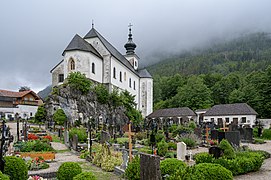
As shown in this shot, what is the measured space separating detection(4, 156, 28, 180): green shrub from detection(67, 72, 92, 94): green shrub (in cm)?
2683

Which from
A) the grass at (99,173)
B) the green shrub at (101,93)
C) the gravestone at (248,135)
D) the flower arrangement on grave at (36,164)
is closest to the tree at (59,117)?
the green shrub at (101,93)

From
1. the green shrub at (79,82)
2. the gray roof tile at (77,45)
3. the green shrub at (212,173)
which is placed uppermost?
the gray roof tile at (77,45)

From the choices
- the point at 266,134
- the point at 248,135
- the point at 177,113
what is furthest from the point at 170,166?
the point at 177,113

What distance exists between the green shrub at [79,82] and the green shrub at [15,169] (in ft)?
88.0

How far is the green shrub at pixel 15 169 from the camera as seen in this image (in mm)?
7453

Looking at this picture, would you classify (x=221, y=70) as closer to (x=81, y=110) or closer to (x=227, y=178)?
(x=81, y=110)

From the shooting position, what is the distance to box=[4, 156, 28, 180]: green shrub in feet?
24.5

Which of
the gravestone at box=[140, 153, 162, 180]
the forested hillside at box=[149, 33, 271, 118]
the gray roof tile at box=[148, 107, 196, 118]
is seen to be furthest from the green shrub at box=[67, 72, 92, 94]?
the forested hillside at box=[149, 33, 271, 118]

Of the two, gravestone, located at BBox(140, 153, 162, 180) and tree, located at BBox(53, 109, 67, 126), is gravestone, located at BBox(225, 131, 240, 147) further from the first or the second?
tree, located at BBox(53, 109, 67, 126)

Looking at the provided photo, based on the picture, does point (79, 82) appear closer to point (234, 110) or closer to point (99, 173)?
point (234, 110)

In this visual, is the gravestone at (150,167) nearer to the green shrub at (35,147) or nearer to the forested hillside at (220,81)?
the green shrub at (35,147)

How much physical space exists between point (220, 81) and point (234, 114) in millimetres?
28639

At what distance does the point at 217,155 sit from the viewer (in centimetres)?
966

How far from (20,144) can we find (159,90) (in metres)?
61.8
